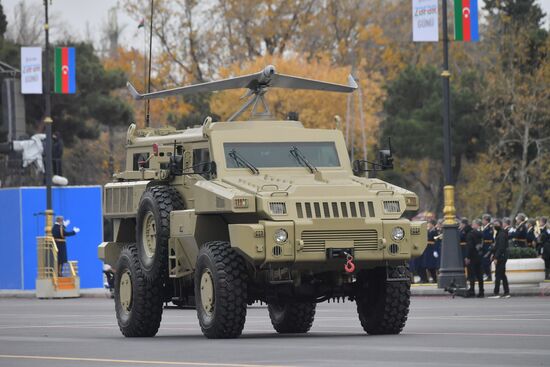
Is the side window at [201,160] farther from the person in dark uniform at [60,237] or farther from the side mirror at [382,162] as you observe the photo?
the person in dark uniform at [60,237]

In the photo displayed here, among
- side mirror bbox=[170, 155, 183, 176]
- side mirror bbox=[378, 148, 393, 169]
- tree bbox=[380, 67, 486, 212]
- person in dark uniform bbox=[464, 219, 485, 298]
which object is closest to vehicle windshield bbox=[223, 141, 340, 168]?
side mirror bbox=[170, 155, 183, 176]

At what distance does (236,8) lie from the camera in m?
88.6

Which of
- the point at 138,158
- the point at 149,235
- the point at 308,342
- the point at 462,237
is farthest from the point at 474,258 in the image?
the point at 308,342

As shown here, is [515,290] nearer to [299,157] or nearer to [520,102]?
[299,157]

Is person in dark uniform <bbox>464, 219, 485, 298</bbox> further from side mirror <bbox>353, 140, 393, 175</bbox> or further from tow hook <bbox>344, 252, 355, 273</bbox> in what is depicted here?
tow hook <bbox>344, 252, 355, 273</bbox>

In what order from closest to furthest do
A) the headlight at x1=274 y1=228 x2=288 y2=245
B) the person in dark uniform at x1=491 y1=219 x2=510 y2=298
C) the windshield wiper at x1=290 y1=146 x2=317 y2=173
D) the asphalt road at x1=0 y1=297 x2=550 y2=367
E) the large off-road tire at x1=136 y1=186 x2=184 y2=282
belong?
the asphalt road at x1=0 y1=297 x2=550 y2=367 → the headlight at x1=274 y1=228 x2=288 y2=245 → the large off-road tire at x1=136 y1=186 x2=184 y2=282 → the windshield wiper at x1=290 y1=146 x2=317 y2=173 → the person in dark uniform at x1=491 y1=219 x2=510 y2=298

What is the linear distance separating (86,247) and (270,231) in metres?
27.9

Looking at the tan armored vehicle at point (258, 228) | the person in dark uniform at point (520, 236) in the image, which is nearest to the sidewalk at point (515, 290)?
the person in dark uniform at point (520, 236)

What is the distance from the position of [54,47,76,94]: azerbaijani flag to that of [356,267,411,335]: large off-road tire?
28282 mm

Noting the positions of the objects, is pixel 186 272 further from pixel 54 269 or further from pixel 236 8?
pixel 236 8

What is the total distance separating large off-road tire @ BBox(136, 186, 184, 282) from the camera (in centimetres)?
2225

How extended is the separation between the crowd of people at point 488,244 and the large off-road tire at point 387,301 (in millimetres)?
13691

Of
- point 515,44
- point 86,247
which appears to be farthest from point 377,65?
point 86,247

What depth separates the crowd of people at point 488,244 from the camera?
3559 centimetres
